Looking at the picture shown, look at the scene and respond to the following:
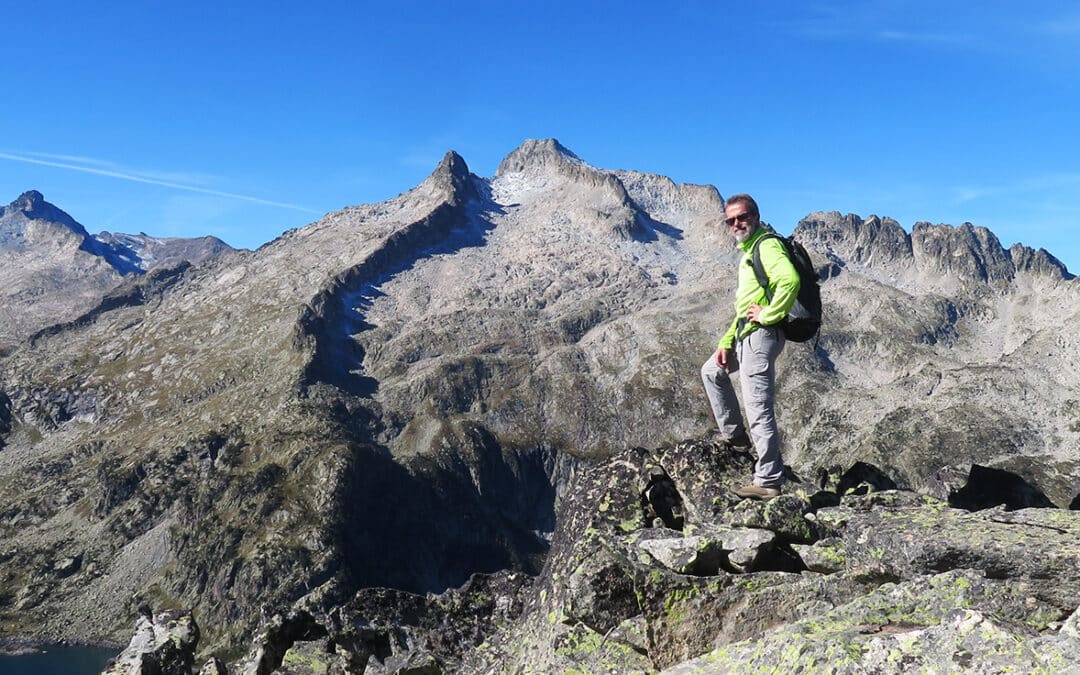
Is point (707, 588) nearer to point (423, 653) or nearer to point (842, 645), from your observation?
point (842, 645)

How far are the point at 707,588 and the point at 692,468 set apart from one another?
6.13 m

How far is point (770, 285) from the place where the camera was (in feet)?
52.3

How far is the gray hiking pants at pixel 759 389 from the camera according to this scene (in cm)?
1625

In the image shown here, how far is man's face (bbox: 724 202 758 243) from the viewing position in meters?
16.2

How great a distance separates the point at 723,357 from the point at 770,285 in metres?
2.07

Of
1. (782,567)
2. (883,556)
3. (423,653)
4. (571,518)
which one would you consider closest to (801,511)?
(782,567)

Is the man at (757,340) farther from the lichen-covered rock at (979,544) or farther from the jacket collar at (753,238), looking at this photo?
the lichen-covered rock at (979,544)

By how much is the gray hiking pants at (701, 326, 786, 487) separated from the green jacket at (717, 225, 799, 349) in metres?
0.38

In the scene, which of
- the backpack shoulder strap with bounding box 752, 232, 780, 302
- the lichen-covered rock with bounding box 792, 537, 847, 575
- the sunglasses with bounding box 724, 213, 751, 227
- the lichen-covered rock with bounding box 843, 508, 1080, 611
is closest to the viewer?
the lichen-covered rock with bounding box 843, 508, 1080, 611

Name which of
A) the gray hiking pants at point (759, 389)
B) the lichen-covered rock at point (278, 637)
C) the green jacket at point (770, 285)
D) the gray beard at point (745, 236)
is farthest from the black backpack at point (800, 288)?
the lichen-covered rock at point (278, 637)

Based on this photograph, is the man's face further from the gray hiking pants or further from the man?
the gray hiking pants

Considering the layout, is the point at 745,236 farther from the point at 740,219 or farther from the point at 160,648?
the point at 160,648

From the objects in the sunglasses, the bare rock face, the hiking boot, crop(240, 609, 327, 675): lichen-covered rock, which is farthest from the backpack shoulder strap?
crop(240, 609, 327, 675): lichen-covered rock

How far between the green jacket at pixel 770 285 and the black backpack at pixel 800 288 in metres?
0.11
